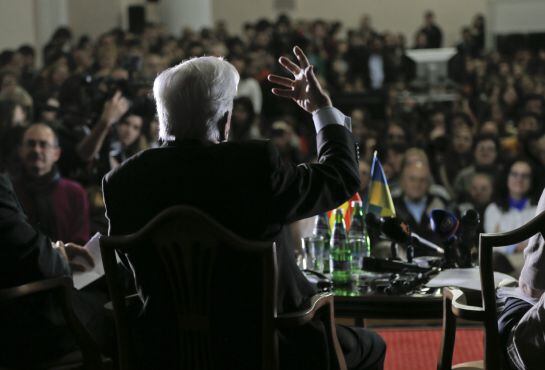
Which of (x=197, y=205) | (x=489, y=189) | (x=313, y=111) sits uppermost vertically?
(x=313, y=111)

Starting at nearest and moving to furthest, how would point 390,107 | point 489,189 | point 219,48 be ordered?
1. point 489,189
2. point 219,48
3. point 390,107

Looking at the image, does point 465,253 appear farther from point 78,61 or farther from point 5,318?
point 78,61

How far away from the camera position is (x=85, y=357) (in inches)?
104

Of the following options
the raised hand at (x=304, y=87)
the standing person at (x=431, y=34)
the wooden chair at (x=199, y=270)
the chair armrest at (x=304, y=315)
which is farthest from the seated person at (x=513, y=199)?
the standing person at (x=431, y=34)

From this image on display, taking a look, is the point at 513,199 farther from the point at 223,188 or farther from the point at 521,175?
the point at 223,188

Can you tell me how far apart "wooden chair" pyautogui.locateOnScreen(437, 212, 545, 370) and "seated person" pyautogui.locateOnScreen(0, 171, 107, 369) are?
1.07 metres

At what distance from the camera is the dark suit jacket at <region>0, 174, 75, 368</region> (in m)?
2.56

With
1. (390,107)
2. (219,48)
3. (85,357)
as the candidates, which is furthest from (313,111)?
(390,107)

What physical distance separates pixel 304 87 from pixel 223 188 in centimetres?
44

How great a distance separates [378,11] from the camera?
18.9 meters

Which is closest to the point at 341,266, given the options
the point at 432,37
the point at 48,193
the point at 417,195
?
the point at 48,193

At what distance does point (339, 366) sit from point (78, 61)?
26.7ft

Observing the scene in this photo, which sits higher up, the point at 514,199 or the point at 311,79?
the point at 311,79

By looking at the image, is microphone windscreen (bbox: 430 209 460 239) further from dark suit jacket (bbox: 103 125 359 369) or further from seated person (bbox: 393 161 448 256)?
seated person (bbox: 393 161 448 256)
